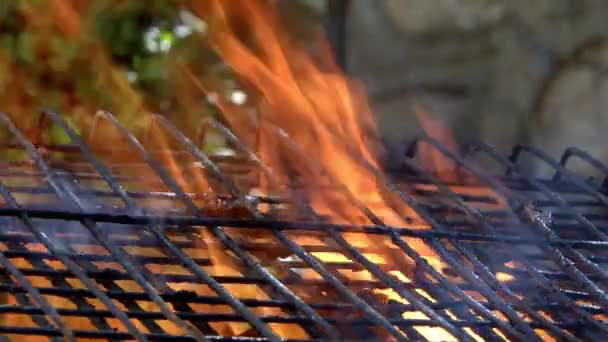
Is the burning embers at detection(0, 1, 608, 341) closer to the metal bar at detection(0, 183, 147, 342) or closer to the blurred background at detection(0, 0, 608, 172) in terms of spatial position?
the metal bar at detection(0, 183, 147, 342)

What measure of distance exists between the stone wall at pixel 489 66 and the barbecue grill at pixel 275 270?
0.39 metres

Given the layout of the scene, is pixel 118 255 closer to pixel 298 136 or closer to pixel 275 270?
pixel 275 270

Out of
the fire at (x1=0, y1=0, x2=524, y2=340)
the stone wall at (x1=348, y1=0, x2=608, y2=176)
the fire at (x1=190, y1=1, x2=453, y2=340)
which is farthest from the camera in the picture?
the stone wall at (x1=348, y1=0, x2=608, y2=176)

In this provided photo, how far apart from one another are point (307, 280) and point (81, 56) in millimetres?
1448

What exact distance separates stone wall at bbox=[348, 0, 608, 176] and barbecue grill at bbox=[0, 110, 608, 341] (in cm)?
39

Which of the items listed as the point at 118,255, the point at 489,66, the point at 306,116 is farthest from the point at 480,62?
the point at 118,255

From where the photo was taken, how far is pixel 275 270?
990mm

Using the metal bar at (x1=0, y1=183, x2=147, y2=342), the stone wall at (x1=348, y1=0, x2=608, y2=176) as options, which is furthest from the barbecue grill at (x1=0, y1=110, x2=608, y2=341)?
the stone wall at (x1=348, y1=0, x2=608, y2=176)

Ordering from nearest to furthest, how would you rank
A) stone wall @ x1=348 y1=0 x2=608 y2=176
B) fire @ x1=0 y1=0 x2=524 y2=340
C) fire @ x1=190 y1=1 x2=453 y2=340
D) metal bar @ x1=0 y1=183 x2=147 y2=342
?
1. metal bar @ x1=0 y1=183 x2=147 y2=342
2. fire @ x1=0 y1=0 x2=524 y2=340
3. fire @ x1=190 y1=1 x2=453 y2=340
4. stone wall @ x1=348 y1=0 x2=608 y2=176

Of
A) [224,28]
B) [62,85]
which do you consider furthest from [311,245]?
[62,85]

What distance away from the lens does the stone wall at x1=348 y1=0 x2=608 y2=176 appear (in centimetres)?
156

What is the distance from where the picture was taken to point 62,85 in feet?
7.29

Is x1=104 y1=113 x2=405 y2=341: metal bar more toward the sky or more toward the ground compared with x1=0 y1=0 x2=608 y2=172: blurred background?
more toward the ground

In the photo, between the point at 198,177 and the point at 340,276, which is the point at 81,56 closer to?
the point at 198,177
